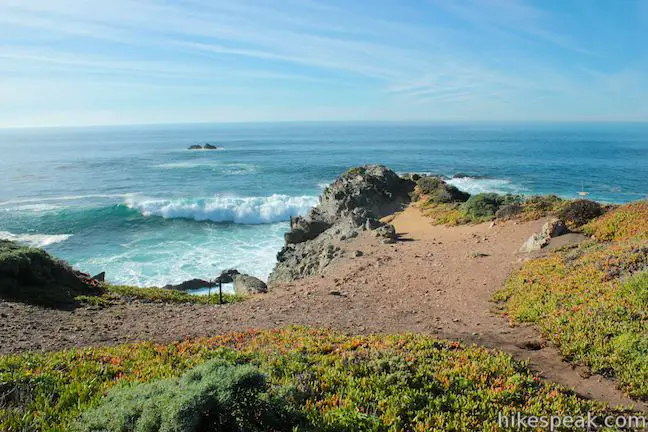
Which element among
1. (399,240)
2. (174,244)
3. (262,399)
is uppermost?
(262,399)

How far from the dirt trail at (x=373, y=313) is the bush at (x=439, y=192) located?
11892 millimetres

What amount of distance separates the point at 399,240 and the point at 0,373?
18253 millimetres

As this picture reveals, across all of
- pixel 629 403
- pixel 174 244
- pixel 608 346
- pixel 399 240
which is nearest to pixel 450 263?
pixel 399 240

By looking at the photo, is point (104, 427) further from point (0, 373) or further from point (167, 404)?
point (0, 373)

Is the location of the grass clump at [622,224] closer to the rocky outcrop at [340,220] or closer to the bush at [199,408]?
the rocky outcrop at [340,220]

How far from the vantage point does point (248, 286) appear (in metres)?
19.6

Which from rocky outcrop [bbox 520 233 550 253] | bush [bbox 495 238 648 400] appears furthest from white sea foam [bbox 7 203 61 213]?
bush [bbox 495 238 648 400]

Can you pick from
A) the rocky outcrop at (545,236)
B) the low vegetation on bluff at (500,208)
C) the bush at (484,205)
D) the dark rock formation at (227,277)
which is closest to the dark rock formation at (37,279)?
the dark rock formation at (227,277)

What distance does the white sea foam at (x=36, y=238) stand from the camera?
1281 inches

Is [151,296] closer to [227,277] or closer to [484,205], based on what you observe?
[227,277]

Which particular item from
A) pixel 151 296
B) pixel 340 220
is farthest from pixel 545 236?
pixel 151 296

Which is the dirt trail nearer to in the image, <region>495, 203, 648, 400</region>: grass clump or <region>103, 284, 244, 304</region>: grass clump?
<region>495, 203, 648, 400</region>: grass clump

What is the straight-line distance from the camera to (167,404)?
493 cm

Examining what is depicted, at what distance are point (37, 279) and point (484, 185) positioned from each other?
5045 centimetres
